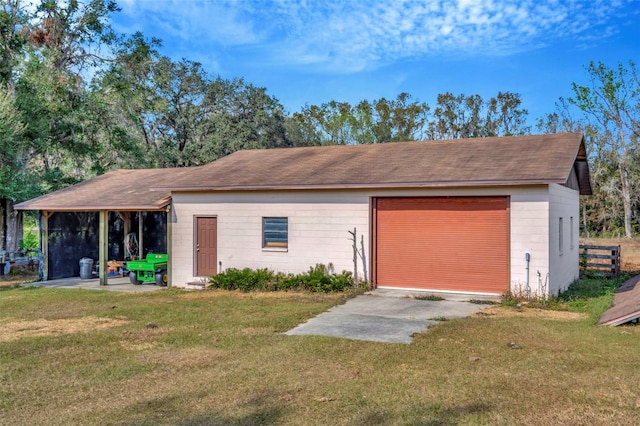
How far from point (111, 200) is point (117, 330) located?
25.4 feet

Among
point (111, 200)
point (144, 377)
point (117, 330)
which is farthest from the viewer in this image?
point (111, 200)

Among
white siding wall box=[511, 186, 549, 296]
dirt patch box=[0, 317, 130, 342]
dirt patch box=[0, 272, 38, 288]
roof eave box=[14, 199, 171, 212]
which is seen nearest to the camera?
dirt patch box=[0, 317, 130, 342]

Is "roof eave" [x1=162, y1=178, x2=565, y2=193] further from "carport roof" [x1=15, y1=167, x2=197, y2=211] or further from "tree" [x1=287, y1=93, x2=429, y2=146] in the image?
"tree" [x1=287, y1=93, x2=429, y2=146]

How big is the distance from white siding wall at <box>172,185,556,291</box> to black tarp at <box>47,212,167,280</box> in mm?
5118

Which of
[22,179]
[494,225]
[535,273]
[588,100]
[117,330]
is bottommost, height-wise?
[117,330]

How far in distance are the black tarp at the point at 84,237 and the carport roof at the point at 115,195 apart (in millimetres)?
946

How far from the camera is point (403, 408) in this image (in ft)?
17.1

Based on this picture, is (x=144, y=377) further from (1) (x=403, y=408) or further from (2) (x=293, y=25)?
(2) (x=293, y=25)

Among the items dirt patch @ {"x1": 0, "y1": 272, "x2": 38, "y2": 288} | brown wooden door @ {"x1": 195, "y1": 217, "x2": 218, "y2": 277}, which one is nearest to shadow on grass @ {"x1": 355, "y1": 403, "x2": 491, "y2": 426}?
brown wooden door @ {"x1": 195, "y1": 217, "x2": 218, "y2": 277}

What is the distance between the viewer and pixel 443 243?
42.9 ft

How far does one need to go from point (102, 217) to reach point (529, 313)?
40.0 feet

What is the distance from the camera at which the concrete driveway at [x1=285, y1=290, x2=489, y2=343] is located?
877cm

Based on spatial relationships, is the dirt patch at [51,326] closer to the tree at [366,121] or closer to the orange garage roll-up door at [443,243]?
the orange garage roll-up door at [443,243]

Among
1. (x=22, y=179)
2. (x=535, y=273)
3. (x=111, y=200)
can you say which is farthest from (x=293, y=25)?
(x=535, y=273)
